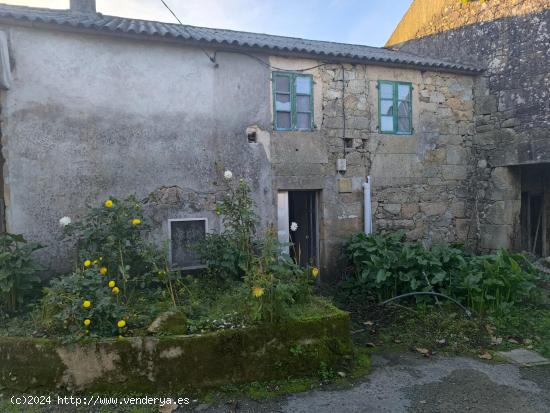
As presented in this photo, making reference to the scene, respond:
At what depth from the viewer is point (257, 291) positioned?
415 cm

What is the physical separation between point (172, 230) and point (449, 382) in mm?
4253

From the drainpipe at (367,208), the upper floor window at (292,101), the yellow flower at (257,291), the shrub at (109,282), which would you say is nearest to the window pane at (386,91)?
the upper floor window at (292,101)

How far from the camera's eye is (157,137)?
6.45 meters

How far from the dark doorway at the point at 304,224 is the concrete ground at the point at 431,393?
3.26 m

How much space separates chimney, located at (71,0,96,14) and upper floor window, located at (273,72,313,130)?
3533 millimetres

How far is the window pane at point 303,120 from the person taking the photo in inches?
291

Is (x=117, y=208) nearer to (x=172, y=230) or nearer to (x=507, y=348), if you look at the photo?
(x=172, y=230)

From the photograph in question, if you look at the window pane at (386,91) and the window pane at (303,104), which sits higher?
the window pane at (386,91)

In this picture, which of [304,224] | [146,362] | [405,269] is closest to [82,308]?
[146,362]


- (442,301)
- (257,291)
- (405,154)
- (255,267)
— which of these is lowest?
(442,301)

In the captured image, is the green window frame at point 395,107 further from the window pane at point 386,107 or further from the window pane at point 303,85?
the window pane at point 303,85

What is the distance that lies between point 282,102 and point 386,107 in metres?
2.11

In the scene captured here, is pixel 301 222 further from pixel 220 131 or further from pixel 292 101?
pixel 220 131

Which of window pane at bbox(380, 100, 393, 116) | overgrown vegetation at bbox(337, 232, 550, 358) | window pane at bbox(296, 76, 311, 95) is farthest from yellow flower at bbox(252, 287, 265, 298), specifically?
window pane at bbox(380, 100, 393, 116)
